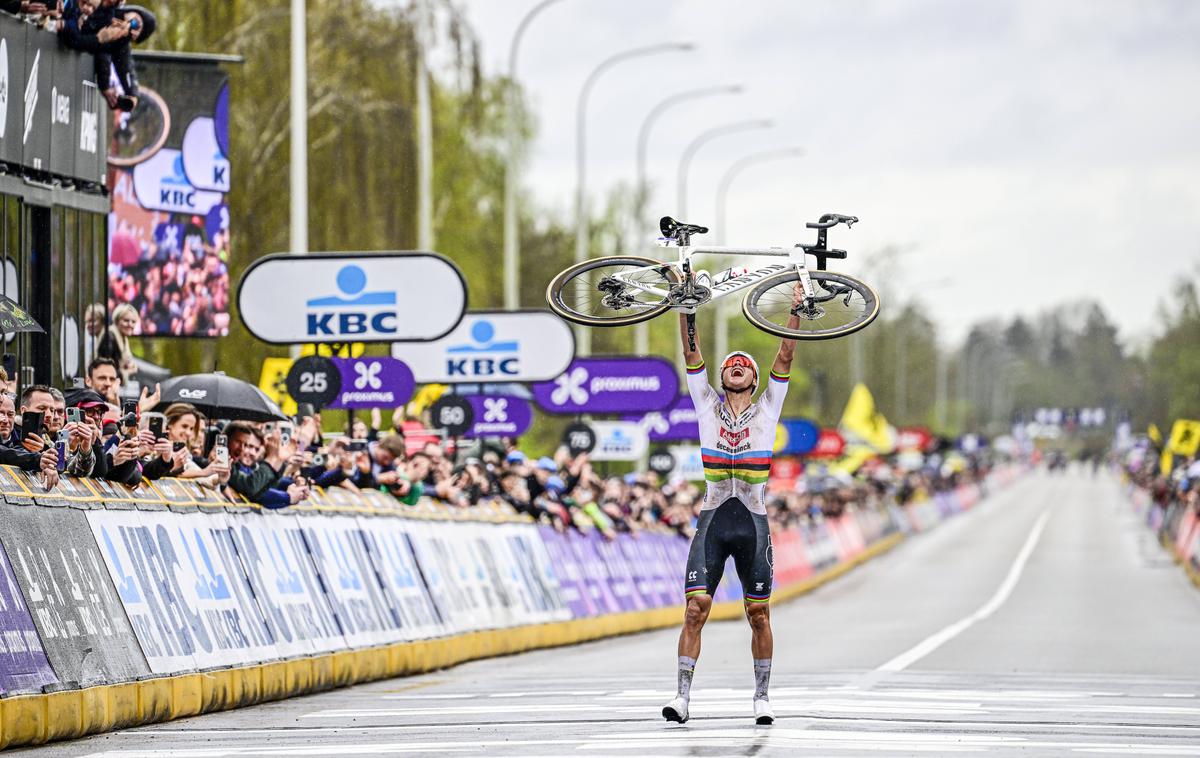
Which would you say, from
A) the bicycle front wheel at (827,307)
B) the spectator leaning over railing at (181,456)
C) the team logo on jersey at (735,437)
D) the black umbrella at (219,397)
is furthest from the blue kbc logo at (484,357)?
the team logo on jersey at (735,437)

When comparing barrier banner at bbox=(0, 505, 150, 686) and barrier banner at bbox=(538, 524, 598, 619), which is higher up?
barrier banner at bbox=(0, 505, 150, 686)

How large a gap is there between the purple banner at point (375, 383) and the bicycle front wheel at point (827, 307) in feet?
32.5

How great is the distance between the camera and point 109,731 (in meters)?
12.0

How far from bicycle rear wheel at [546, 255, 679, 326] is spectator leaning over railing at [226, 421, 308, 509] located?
268 centimetres

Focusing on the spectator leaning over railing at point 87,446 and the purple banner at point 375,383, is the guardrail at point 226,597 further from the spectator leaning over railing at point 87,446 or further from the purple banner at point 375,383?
the purple banner at point 375,383

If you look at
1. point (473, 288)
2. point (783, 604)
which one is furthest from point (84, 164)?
point (473, 288)

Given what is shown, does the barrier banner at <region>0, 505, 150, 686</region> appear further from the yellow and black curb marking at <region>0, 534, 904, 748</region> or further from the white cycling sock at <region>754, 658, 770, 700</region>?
the white cycling sock at <region>754, 658, 770, 700</region>

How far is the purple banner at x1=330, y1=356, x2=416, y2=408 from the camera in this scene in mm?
22609

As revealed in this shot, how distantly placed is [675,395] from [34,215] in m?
15.5

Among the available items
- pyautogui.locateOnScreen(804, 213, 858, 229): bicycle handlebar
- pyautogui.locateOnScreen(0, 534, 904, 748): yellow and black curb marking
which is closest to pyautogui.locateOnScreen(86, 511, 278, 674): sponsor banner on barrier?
pyautogui.locateOnScreen(0, 534, 904, 748): yellow and black curb marking

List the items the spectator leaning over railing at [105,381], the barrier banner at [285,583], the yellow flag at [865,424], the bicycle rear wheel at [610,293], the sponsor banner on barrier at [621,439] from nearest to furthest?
1. the bicycle rear wheel at [610,293]
2. the barrier banner at [285,583]
3. the spectator leaning over railing at [105,381]
4. the sponsor banner on barrier at [621,439]
5. the yellow flag at [865,424]

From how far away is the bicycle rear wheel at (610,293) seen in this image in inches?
523

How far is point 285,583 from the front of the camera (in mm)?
15375

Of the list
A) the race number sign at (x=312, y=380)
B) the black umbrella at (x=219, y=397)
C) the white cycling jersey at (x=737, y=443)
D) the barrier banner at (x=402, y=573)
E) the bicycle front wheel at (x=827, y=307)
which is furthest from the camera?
the race number sign at (x=312, y=380)
